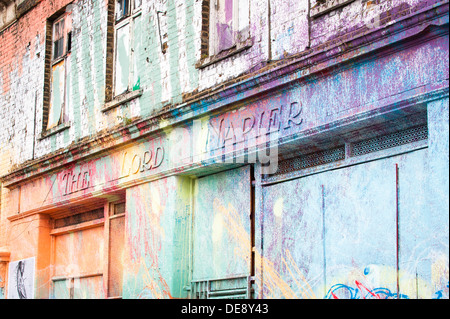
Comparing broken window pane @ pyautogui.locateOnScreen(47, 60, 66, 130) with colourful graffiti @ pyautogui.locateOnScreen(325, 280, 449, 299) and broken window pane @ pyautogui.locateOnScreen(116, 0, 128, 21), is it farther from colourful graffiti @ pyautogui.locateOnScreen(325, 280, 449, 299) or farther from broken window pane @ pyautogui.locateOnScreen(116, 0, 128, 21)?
colourful graffiti @ pyautogui.locateOnScreen(325, 280, 449, 299)

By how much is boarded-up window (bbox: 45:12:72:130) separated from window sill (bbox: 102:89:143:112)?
155 cm

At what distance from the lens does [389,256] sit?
25.7 feet

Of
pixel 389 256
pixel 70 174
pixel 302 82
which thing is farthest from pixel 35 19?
pixel 389 256

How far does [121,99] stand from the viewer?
38.5 feet

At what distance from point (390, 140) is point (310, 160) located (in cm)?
127

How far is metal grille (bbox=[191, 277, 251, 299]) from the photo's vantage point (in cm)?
962

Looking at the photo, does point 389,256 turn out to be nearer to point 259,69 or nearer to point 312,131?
point 312,131

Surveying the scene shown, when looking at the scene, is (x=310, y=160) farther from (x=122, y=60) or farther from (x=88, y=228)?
(x=88, y=228)

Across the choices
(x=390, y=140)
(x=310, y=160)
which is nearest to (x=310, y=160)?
(x=310, y=160)

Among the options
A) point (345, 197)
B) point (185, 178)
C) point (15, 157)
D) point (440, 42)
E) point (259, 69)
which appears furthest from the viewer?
point (15, 157)

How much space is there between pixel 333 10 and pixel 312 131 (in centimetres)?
139

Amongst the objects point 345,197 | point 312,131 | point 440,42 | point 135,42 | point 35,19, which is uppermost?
point 35,19

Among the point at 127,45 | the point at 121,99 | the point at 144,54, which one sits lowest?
the point at 121,99

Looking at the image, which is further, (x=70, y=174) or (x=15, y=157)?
(x=15, y=157)
